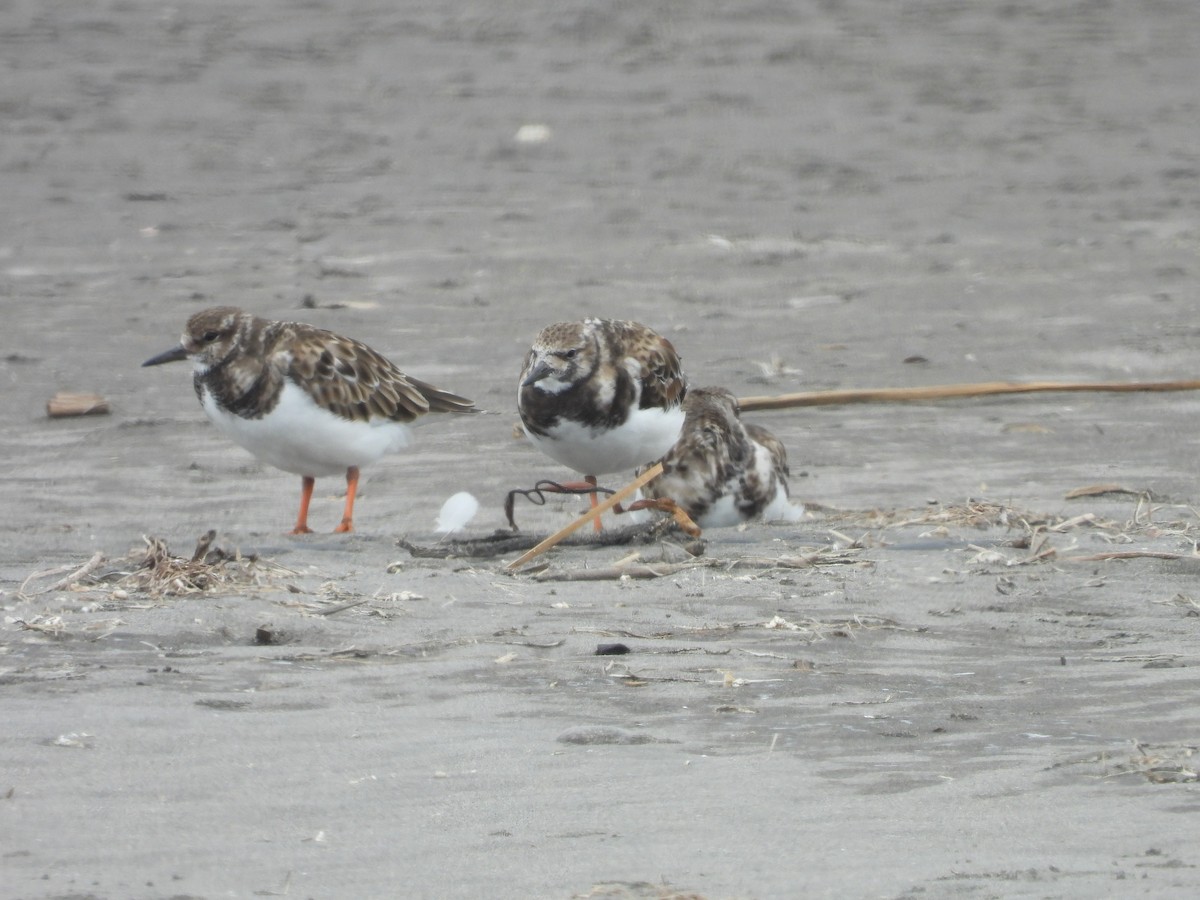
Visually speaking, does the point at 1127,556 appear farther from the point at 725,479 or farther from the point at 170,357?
the point at 170,357

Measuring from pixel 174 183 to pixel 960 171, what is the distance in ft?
16.7

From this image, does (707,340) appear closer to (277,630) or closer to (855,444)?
(855,444)

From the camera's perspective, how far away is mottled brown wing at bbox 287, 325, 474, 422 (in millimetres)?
7121

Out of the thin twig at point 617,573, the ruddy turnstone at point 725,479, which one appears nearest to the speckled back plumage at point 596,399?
the ruddy turnstone at point 725,479

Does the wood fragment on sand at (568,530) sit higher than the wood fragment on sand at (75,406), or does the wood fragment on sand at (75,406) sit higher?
the wood fragment on sand at (568,530)

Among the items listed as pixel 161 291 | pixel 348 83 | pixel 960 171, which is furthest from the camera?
pixel 348 83

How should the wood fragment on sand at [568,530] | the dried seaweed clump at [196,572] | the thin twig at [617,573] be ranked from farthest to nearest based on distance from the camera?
the wood fragment on sand at [568,530] → the thin twig at [617,573] → the dried seaweed clump at [196,572]

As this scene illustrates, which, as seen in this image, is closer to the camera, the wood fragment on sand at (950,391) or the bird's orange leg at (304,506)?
the bird's orange leg at (304,506)

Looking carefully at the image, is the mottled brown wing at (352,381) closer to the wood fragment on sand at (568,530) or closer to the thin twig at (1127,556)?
the wood fragment on sand at (568,530)

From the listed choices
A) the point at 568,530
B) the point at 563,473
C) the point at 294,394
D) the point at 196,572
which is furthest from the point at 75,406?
the point at 196,572

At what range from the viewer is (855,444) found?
8117 mm

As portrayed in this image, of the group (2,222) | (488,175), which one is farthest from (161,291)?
(488,175)

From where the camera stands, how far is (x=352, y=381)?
7250 millimetres

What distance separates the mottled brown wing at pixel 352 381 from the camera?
7121mm
